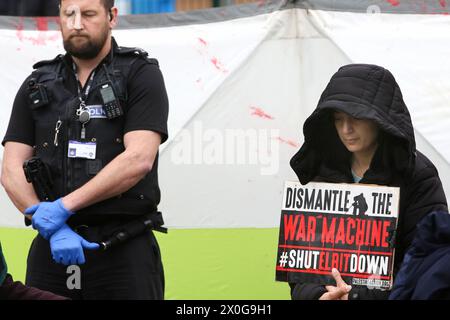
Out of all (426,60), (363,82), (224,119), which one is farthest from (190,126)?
(363,82)

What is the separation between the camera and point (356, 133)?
3.49 metres

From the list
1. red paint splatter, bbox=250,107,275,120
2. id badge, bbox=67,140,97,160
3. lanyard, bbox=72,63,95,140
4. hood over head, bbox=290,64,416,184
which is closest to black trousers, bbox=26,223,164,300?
id badge, bbox=67,140,97,160

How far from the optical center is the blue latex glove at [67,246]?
3.81 meters

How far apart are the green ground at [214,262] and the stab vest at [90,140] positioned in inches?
49.6

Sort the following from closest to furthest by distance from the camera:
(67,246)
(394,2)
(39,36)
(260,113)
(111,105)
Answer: (67,246) < (111,105) < (394,2) < (260,113) < (39,36)

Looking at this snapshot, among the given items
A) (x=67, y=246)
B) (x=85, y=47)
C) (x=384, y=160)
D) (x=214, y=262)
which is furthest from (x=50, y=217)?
(x=214, y=262)

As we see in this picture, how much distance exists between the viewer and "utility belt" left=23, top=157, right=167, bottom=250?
3.95m

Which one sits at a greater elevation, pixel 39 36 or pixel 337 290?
pixel 39 36

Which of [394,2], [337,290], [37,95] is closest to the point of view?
[337,290]

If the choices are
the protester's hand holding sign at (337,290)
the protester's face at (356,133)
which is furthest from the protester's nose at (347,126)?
Result: the protester's hand holding sign at (337,290)

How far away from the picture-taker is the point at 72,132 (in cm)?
399

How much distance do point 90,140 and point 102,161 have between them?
0.10 metres

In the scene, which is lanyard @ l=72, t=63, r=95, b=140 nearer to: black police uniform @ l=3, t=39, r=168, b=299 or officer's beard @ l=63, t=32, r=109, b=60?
black police uniform @ l=3, t=39, r=168, b=299

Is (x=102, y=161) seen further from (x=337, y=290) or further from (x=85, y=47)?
(x=337, y=290)
